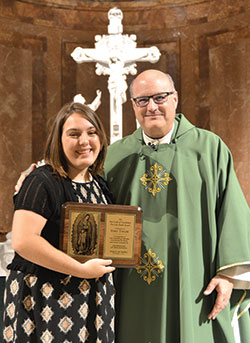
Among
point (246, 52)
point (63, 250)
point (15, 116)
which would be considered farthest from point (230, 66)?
point (63, 250)

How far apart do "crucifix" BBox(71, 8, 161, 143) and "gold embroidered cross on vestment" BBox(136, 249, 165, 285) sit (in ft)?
10.1

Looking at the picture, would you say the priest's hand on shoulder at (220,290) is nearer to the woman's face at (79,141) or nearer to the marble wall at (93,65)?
the woman's face at (79,141)

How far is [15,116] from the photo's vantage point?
7023 millimetres

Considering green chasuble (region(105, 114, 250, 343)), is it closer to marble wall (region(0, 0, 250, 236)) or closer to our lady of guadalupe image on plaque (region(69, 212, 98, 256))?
our lady of guadalupe image on plaque (region(69, 212, 98, 256))

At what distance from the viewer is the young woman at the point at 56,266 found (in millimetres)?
2295


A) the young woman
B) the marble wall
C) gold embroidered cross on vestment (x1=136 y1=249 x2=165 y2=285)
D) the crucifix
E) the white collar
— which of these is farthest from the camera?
the marble wall

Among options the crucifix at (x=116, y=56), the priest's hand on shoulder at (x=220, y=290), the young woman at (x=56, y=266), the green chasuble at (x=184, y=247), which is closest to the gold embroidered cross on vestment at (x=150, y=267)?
the green chasuble at (x=184, y=247)

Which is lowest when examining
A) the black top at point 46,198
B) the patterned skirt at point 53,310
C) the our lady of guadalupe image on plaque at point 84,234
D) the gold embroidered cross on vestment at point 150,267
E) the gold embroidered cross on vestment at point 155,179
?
the patterned skirt at point 53,310

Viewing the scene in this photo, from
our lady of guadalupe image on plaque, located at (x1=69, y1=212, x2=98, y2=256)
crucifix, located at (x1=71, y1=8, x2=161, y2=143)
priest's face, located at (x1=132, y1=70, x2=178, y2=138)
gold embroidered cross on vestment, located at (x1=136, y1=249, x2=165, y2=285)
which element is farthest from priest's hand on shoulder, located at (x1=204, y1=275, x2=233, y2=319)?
crucifix, located at (x1=71, y1=8, x2=161, y2=143)

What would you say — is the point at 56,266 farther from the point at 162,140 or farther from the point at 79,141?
the point at 162,140

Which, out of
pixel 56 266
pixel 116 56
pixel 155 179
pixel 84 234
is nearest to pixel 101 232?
pixel 84 234

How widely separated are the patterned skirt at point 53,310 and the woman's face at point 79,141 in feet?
1.59

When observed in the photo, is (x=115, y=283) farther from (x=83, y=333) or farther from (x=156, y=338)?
(x=83, y=333)

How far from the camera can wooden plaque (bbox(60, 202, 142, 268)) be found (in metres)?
2.34
